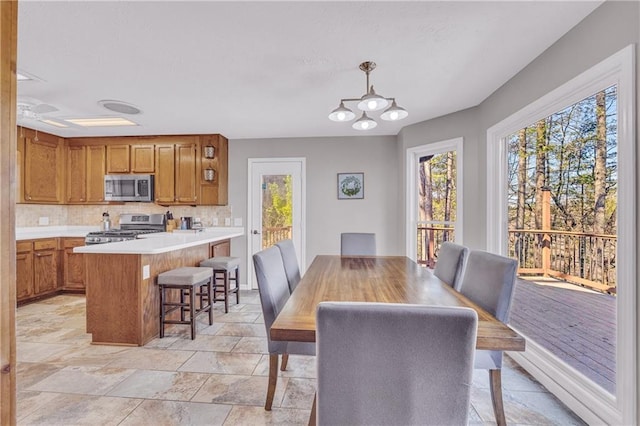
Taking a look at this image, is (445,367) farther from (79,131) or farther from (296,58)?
(79,131)

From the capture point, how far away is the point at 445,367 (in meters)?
0.88

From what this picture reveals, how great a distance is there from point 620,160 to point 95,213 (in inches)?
238

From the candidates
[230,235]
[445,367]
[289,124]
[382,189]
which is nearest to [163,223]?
[230,235]

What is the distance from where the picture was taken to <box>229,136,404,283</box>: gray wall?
14.7ft

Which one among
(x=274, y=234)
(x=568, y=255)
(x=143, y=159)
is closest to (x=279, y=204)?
(x=274, y=234)

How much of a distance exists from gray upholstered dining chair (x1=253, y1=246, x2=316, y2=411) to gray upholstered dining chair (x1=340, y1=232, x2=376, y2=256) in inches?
57.5

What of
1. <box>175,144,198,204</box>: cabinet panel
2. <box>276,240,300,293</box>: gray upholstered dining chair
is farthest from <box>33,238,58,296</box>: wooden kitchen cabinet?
<box>276,240,300,293</box>: gray upholstered dining chair

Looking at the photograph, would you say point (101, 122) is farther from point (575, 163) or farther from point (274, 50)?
point (575, 163)

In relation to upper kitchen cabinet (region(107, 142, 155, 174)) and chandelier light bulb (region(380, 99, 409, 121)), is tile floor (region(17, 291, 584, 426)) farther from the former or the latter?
upper kitchen cabinet (region(107, 142, 155, 174))

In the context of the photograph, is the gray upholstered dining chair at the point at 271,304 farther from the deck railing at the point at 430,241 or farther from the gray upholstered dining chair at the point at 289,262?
→ the deck railing at the point at 430,241

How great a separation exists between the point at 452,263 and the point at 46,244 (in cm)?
487

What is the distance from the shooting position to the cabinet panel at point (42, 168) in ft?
13.0

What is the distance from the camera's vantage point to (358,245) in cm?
330

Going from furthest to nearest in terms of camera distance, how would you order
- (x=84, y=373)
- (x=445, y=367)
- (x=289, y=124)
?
(x=289, y=124), (x=84, y=373), (x=445, y=367)
